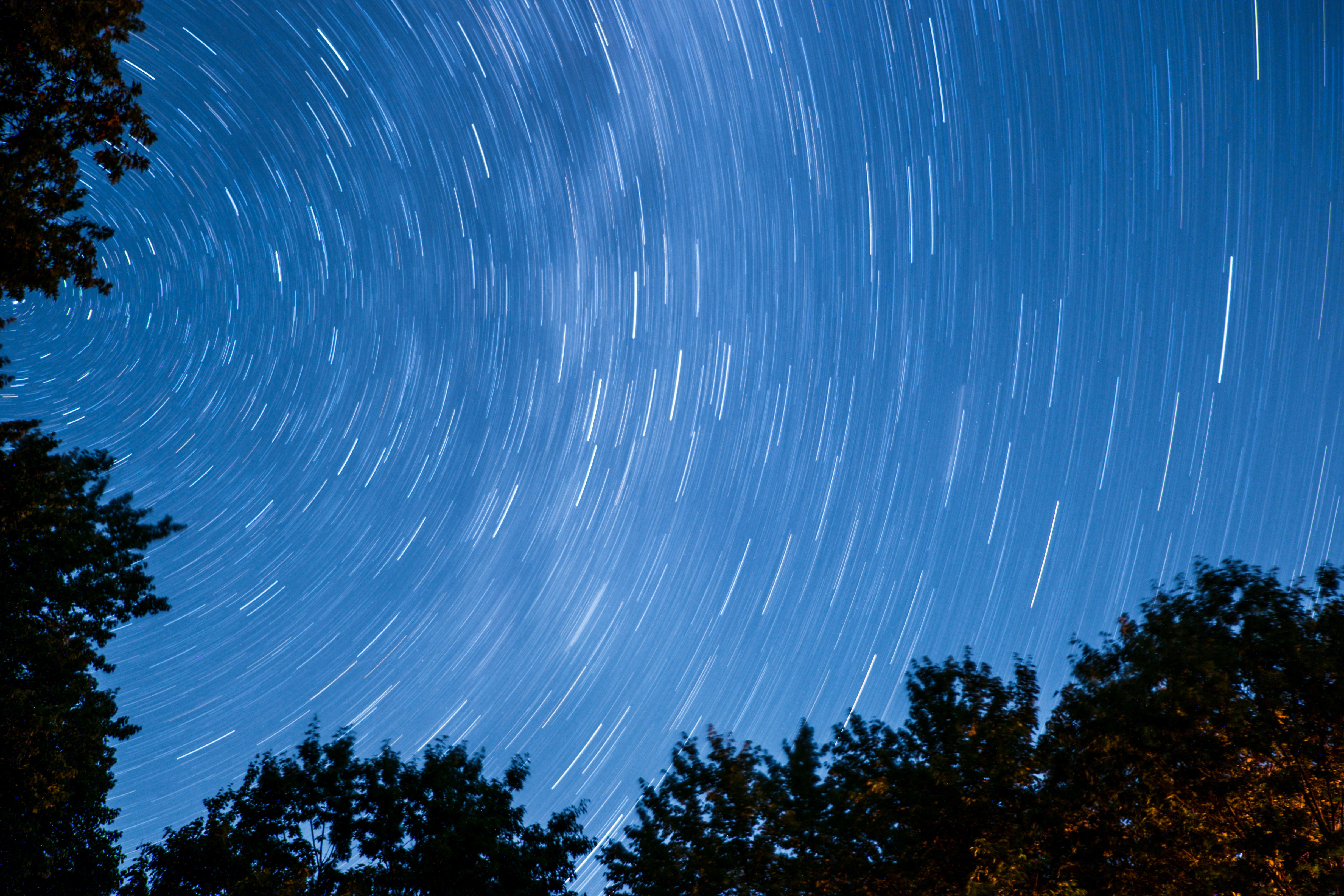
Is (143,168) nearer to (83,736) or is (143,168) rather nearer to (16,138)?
(16,138)

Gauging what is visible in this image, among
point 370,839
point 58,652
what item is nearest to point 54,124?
point 58,652

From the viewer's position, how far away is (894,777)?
591 inches

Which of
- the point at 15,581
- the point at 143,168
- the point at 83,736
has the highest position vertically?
the point at 143,168

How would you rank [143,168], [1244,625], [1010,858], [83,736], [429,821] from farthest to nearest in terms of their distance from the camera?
[429,821], [83,736], [1244,625], [1010,858], [143,168]

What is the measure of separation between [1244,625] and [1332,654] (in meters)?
1.29

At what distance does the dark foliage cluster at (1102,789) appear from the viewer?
10.7 m

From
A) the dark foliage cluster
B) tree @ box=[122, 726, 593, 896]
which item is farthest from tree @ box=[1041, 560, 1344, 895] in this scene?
tree @ box=[122, 726, 593, 896]

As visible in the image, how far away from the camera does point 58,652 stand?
13766 mm

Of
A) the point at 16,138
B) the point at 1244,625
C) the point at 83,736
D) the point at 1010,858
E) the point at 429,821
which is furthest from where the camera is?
the point at 429,821

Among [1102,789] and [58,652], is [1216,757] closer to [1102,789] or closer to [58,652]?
[1102,789]

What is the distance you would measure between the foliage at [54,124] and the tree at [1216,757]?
1768 cm

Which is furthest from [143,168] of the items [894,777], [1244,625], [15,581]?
[1244,625]

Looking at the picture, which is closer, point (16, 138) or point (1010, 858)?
point (16, 138)

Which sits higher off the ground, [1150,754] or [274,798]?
[1150,754]
